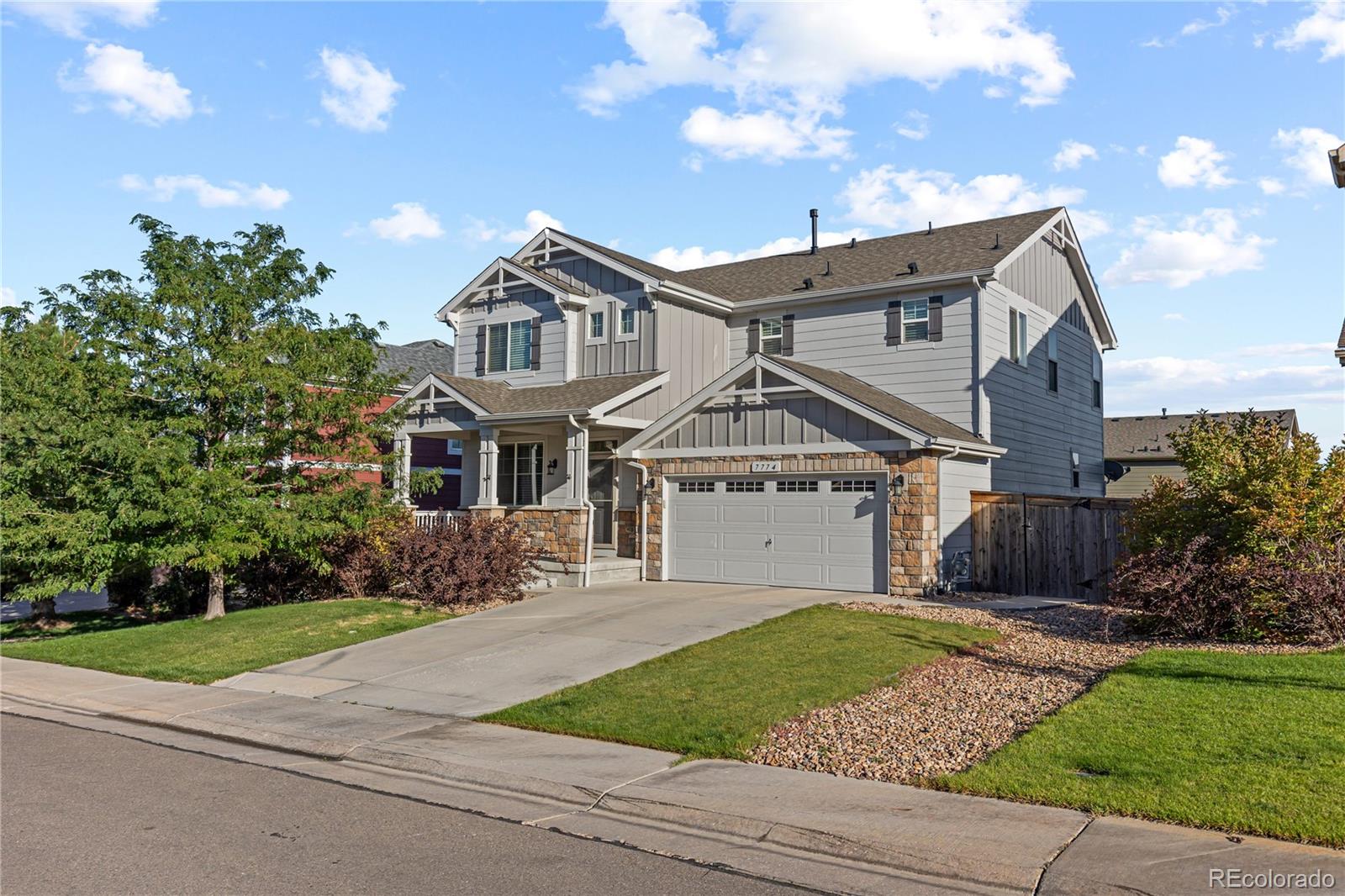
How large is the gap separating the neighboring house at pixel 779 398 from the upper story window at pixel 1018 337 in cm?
8

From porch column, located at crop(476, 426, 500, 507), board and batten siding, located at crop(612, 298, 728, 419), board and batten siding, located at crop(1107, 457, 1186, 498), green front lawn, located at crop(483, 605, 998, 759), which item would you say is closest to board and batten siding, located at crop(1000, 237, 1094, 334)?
board and batten siding, located at crop(612, 298, 728, 419)

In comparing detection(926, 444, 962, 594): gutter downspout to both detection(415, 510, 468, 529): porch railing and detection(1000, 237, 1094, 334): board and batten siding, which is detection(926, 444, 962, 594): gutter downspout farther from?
detection(415, 510, 468, 529): porch railing

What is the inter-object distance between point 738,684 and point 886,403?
33.9 ft

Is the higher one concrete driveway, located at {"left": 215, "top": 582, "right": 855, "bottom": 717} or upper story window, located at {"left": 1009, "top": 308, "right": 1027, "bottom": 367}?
upper story window, located at {"left": 1009, "top": 308, "right": 1027, "bottom": 367}

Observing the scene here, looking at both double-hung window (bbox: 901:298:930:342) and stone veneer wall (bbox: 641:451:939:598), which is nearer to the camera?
stone veneer wall (bbox: 641:451:939:598)

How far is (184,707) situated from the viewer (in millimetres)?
11281

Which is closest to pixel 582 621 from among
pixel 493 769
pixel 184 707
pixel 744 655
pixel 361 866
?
pixel 744 655

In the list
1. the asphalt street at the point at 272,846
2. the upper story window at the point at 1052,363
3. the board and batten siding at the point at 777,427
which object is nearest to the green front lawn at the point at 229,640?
the asphalt street at the point at 272,846

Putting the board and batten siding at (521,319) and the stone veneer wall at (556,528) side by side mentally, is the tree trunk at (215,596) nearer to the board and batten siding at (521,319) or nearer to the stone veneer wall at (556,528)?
the stone veneer wall at (556,528)

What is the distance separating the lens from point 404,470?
22.4m

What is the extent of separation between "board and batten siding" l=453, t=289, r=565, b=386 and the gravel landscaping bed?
13221mm

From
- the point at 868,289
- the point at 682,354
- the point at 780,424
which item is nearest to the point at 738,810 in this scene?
the point at 780,424

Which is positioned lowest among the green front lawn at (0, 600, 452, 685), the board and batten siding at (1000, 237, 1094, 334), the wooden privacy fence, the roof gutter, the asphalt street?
the asphalt street

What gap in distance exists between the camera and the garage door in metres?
18.8
